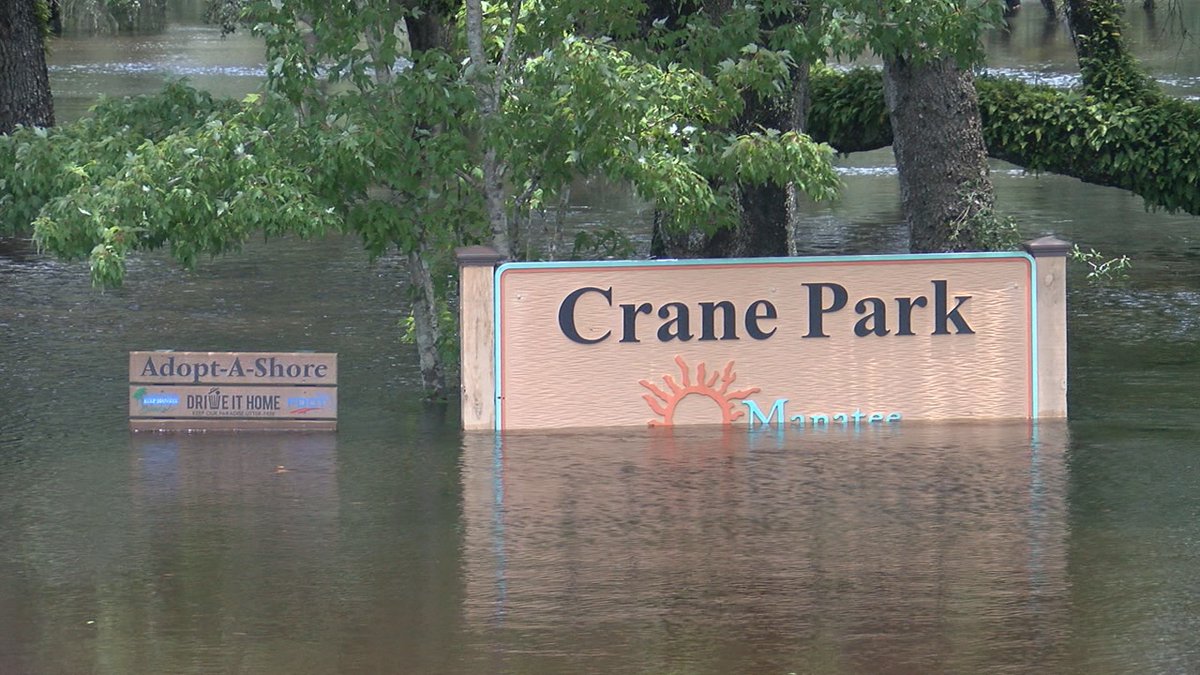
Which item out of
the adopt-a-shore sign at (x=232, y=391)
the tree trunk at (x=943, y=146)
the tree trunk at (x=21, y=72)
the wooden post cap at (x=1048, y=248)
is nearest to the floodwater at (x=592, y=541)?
the adopt-a-shore sign at (x=232, y=391)

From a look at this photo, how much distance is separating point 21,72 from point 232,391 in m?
14.0

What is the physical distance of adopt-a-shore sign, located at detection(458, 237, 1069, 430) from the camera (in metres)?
11.7

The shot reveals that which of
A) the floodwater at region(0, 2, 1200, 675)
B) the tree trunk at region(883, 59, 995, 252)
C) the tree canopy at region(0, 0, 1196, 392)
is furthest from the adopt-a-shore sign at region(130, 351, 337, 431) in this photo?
the tree trunk at region(883, 59, 995, 252)

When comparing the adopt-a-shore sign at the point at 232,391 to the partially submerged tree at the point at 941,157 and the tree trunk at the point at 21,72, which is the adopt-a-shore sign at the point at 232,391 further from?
the tree trunk at the point at 21,72

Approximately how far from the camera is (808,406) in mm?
11891

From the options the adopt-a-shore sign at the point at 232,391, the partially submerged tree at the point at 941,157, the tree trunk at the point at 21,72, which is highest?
the tree trunk at the point at 21,72

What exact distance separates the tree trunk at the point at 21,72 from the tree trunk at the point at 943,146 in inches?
496

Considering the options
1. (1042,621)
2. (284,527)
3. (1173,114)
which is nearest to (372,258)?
(284,527)

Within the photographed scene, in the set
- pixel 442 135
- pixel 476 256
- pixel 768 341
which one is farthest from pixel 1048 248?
pixel 442 135

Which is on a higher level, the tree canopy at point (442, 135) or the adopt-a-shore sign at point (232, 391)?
the tree canopy at point (442, 135)

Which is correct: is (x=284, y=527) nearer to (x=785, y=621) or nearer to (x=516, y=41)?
(x=785, y=621)

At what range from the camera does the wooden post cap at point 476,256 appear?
11469 mm

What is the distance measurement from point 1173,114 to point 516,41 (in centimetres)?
933

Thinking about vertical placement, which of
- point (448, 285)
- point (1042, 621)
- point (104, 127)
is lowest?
point (1042, 621)
